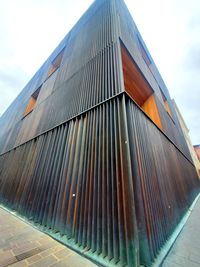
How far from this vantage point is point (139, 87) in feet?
19.9

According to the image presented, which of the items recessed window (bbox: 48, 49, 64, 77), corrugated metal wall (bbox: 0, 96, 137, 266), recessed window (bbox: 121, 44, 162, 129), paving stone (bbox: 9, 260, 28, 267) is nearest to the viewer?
paving stone (bbox: 9, 260, 28, 267)

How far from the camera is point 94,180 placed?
2.12 meters

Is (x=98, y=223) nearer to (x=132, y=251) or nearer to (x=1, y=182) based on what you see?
(x=132, y=251)

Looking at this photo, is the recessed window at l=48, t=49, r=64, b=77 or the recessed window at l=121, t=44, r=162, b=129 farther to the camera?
the recessed window at l=48, t=49, r=64, b=77

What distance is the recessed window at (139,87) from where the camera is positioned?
15.9ft

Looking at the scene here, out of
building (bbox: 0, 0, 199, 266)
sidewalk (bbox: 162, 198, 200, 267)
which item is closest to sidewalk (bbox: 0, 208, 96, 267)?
building (bbox: 0, 0, 199, 266)

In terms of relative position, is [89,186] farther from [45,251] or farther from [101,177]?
[45,251]

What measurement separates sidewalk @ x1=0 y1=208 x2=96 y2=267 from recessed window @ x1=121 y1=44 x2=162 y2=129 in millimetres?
4797

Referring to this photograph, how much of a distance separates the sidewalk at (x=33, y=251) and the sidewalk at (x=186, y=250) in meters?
1.08

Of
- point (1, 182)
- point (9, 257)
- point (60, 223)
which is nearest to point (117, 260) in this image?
point (60, 223)

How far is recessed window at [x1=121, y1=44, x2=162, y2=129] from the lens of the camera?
4851 millimetres

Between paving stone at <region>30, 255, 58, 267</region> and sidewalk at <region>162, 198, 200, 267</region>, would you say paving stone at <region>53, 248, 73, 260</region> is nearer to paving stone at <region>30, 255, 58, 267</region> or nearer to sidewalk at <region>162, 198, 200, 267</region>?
paving stone at <region>30, 255, 58, 267</region>

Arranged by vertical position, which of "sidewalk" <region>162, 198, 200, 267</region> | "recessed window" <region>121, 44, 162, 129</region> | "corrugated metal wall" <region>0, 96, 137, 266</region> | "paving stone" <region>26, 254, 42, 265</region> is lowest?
"sidewalk" <region>162, 198, 200, 267</region>

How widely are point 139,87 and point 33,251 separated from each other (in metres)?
6.23
